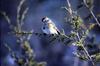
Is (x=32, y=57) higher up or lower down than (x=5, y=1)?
lower down

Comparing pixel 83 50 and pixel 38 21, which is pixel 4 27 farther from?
pixel 83 50

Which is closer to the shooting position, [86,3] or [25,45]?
[86,3]

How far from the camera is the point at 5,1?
48.5 feet

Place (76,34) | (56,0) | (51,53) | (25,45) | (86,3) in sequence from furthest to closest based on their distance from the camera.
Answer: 1. (56,0)
2. (51,53)
3. (25,45)
4. (86,3)
5. (76,34)

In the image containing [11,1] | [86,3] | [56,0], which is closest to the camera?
[86,3]

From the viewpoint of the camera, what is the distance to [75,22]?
375 cm

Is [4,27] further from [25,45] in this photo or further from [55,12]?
[25,45]

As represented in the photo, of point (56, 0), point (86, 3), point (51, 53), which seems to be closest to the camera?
point (86, 3)

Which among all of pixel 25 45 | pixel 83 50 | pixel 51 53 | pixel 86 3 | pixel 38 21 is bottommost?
pixel 83 50

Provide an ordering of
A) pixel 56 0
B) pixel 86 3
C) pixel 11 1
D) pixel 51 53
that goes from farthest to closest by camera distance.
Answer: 1. pixel 11 1
2. pixel 56 0
3. pixel 51 53
4. pixel 86 3

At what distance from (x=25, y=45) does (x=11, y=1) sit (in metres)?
9.48

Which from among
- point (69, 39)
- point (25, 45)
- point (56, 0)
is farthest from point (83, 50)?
point (56, 0)

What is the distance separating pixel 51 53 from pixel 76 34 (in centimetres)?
937

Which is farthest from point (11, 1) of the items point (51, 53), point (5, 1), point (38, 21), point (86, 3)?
point (86, 3)
